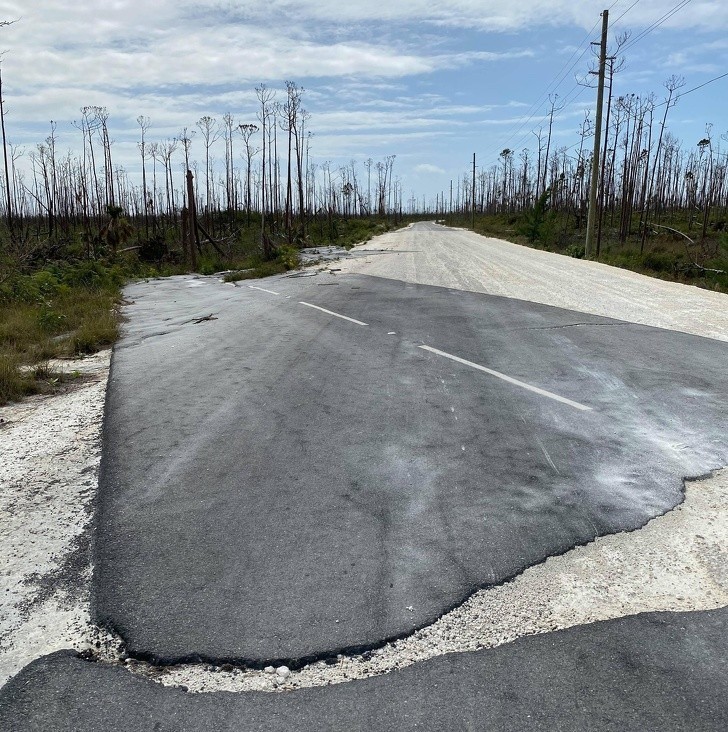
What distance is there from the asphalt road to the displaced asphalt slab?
27 centimetres

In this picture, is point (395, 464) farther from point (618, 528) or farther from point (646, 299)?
point (646, 299)

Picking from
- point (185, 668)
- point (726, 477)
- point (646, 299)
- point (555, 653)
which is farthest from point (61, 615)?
point (646, 299)

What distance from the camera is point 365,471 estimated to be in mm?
4957

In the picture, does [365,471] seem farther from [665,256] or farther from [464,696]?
[665,256]

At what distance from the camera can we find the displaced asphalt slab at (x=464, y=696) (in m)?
2.54

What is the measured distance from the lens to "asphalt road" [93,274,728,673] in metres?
3.33

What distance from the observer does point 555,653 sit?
290 centimetres

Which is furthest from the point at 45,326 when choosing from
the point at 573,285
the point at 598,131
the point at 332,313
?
the point at 598,131

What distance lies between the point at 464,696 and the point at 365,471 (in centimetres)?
239

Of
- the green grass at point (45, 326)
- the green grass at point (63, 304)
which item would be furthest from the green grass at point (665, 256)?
the green grass at point (45, 326)

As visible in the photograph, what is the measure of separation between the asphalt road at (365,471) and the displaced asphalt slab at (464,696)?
269mm

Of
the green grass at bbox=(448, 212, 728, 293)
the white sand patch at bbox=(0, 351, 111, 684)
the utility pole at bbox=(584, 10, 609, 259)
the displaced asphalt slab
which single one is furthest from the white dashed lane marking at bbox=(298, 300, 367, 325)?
the utility pole at bbox=(584, 10, 609, 259)

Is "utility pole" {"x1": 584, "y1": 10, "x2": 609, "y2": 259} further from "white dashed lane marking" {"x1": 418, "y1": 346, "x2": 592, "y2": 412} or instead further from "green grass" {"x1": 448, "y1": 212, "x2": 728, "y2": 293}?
"white dashed lane marking" {"x1": 418, "y1": 346, "x2": 592, "y2": 412}

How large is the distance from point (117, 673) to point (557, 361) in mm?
6535
